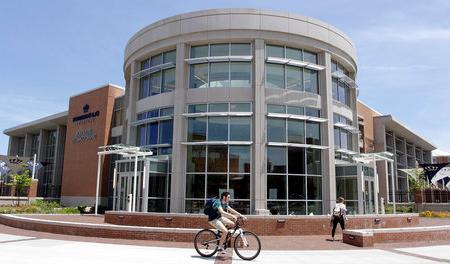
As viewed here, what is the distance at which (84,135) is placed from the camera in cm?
4109

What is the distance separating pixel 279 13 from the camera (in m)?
26.9

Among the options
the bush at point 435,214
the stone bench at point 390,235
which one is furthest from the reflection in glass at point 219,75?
the bush at point 435,214

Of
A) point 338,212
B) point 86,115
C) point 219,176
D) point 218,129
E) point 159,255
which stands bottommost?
point 159,255

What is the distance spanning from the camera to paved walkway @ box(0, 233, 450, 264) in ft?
37.4

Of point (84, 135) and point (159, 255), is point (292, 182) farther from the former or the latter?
point (84, 135)

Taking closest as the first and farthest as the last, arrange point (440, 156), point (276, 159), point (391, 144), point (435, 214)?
point (276, 159)
point (435, 214)
point (391, 144)
point (440, 156)

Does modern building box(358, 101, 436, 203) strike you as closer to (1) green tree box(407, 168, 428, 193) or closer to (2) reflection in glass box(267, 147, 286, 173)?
(1) green tree box(407, 168, 428, 193)

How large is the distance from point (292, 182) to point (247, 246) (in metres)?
14.2

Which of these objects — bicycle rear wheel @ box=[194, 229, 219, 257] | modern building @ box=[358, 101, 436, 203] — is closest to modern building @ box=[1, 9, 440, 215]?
bicycle rear wheel @ box=[194, 229, 219, 257]

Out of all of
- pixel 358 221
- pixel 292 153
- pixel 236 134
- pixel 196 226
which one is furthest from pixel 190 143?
pixel 358 221

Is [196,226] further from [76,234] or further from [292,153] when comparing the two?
[292,153]

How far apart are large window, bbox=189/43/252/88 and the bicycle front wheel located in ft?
51.4

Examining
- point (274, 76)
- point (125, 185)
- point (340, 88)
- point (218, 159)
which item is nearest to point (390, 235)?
point (218, 159)

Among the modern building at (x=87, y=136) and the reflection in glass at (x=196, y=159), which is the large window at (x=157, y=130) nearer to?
the reflection in glass at (x=196, y=159)
